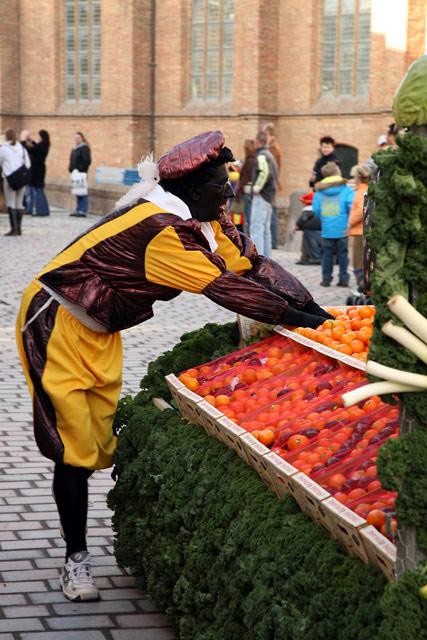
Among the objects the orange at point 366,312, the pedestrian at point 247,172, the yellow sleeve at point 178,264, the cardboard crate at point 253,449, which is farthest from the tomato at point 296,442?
the pedestrian at point 247,172

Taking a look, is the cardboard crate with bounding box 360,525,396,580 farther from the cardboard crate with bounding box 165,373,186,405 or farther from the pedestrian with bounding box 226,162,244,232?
the pedestrian with bounding box 226,162,244,232

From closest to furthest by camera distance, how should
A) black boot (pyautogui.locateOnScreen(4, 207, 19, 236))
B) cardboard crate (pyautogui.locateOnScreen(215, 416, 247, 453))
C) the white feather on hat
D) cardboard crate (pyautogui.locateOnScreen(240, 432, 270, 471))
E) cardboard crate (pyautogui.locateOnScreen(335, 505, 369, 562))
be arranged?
cardboard crate (pyautogui.locateOnScreen(335, 505, 369, 562)), cardboard crate (pyautogui.locateOnScreen(240, 432, 270, 471)), cardboard crate (pyautogui.locateOnScreen(215, 416, 247, 453)), the white feather on hat, black boot (pyautogui.locateOnScreen(4, 207, 19, 236))

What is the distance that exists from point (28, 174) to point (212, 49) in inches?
601

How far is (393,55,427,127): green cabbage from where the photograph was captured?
120 inches

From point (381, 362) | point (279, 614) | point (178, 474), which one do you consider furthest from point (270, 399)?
point (381, 362)

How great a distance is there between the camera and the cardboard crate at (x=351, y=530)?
342 cm

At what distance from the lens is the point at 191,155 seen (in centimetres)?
480

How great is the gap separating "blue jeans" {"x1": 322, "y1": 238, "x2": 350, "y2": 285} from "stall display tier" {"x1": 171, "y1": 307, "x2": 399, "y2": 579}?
9.87 m

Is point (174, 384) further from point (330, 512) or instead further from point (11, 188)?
point (11, 188)

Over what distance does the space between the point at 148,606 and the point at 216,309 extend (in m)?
9.44

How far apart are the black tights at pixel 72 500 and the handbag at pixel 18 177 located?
59.6ft

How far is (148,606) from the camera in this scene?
16.4ft

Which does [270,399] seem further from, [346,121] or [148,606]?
[346,121]

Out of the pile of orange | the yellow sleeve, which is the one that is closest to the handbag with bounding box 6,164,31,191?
the pile of orange
